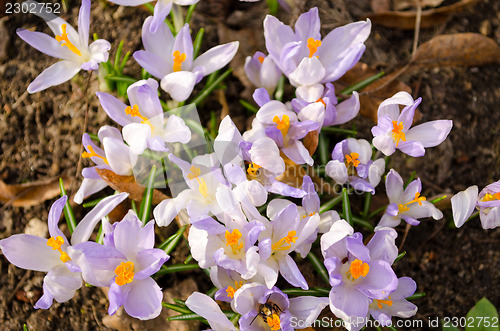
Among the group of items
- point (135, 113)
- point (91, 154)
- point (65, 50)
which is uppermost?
point (65, 50)

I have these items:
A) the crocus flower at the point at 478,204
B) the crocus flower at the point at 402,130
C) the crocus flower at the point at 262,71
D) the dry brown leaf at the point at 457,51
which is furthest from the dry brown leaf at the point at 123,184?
the dry brown leaf at the point at 457,51

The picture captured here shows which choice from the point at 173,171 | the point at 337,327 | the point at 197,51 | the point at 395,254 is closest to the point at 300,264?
the point at 337,327

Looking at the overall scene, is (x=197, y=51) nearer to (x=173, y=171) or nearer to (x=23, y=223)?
(x=173, y=171)

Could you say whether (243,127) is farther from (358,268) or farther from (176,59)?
(358,268)

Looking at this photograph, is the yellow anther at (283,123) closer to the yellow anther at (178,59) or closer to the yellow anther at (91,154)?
the yellow anther at (178,59)

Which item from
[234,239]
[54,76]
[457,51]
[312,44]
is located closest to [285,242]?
[234,239]

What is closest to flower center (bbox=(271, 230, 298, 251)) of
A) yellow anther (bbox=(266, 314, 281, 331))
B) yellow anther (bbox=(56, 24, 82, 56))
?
yellow anther (bbox=(266, 314, 281, 331))
